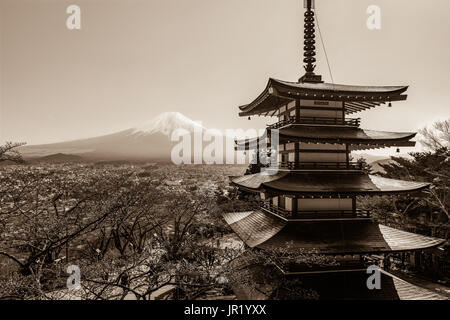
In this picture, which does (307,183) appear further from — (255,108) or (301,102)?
(255,108)

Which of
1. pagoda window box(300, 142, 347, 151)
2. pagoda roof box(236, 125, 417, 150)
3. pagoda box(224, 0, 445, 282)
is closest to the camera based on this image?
pagoda box(224, 0, 445, 282)

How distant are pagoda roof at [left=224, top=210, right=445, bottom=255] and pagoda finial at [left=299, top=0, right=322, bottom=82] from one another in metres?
6.30

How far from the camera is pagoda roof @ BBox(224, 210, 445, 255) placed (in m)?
8.92

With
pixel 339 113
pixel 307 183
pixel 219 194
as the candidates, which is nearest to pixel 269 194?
pixel 307 183

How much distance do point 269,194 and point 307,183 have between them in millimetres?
1544

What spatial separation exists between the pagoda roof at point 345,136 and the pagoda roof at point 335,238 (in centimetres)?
310

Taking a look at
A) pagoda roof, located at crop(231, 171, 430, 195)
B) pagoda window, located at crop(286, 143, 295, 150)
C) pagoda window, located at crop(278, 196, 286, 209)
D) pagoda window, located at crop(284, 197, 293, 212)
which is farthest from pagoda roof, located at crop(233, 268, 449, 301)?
pagoda window, located at crop(286, 143, 295, 150)

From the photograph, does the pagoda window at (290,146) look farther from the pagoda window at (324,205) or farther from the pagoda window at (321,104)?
the pagoda window at (324,205)

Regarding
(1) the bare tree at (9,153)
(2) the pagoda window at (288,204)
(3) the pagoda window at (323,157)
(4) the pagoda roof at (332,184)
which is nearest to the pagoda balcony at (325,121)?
(3) the pagoda window at (323,157)

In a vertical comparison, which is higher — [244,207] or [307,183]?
[307,183]

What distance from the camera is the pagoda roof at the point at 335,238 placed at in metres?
8.92

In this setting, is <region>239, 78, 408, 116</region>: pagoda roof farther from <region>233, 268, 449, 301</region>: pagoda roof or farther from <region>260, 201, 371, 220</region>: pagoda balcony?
<region>233, 268, 449, 301</region>: pagoda roof

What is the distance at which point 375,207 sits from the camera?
25.2m

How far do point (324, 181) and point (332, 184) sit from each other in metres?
0.31
